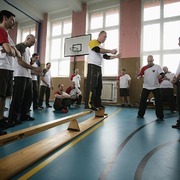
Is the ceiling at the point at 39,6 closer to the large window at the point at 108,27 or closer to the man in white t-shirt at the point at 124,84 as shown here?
the large window at the point at 108,27

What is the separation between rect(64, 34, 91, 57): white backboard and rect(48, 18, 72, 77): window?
132 centimetres

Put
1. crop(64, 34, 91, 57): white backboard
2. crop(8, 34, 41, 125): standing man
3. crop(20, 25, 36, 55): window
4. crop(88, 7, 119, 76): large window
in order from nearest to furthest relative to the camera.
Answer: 1. crop(8, 34, 41, 125): standing man
2. crop(64, 34, 91, 57): white backboard
3. crop(88, 7, 119, 76): large window
4. crop(20, 25, 36, 55): window

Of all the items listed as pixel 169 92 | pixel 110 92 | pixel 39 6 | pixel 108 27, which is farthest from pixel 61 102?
pixel 39 6

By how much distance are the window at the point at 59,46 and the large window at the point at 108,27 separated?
188cm

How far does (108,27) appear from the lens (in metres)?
9.70

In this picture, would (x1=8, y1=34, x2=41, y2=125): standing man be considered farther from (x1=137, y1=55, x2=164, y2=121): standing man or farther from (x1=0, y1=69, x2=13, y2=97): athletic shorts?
(x1=137, y1=55, x2=164, y2=121): standing man

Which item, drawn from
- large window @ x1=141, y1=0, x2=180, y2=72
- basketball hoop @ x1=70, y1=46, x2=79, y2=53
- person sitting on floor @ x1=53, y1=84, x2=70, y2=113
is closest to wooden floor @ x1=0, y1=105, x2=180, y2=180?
person sitting on floor @ x1=53, y1=84, x2=70, y2=113

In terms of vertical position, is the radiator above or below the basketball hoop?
below

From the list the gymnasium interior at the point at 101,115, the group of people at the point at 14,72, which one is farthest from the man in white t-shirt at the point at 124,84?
the group of people at the point at 14,72

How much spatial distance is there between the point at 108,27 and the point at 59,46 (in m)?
3.75

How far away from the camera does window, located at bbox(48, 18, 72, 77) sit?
11000 millimetres

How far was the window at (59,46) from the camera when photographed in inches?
433

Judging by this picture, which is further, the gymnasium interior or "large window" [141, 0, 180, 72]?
"large window" [141, 0, 180, 72]

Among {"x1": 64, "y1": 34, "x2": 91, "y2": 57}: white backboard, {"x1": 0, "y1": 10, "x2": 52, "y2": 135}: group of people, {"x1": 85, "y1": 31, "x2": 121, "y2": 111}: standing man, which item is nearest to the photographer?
{"x1": 0, "y1": 10, "x2": 52, "y2": 135}: group of people
